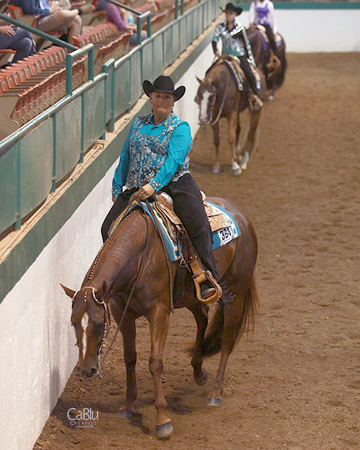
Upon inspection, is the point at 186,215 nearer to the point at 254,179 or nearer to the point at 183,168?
the point at 183,168

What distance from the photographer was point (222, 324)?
6.02m

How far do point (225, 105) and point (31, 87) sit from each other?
719 centimetres

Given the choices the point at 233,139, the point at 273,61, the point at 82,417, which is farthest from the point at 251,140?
the point at 82,417

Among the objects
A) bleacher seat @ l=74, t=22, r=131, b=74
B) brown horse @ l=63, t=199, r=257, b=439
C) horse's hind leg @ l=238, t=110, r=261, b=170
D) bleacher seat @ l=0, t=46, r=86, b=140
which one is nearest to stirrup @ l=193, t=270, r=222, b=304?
brown horse @ l=63, t=199, r=257, b=439

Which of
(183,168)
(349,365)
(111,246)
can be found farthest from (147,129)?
(349,365)

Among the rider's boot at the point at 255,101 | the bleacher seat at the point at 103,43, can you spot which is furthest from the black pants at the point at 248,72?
the bleacher seat at the point at 103,43

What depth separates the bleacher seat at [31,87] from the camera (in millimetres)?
5188

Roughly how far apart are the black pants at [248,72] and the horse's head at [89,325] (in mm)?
9085

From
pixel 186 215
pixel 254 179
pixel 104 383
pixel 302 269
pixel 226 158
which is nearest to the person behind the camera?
pixel 186 215

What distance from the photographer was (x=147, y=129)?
519 centimetres

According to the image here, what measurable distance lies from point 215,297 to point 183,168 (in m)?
0.96

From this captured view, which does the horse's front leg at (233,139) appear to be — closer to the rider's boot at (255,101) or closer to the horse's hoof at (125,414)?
the rider's boot at (255,101)

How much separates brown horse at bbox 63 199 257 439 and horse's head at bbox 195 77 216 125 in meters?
6.49

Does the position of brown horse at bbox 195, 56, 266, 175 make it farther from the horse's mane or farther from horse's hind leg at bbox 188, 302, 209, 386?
the horse's mane
